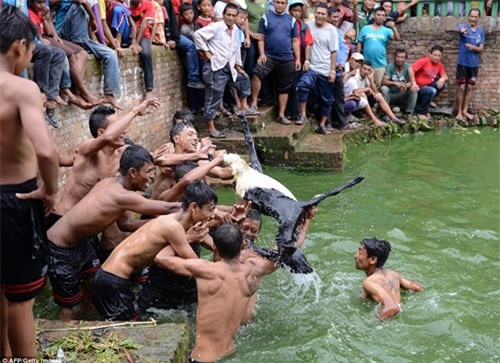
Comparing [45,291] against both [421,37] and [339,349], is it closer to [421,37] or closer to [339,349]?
[339,349]

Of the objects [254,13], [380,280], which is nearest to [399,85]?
[254,13]

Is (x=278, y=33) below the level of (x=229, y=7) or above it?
below

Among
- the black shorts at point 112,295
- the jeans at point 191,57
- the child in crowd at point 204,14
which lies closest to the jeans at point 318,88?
the jeans at point 191,57

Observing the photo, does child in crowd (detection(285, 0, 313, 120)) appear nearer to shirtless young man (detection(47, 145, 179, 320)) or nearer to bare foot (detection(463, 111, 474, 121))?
bare foot (detection(463, 111, 474, 121))

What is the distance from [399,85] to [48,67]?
27.9ft

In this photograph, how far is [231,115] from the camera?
35.4ft

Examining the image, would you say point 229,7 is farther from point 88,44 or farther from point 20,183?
point 20,183

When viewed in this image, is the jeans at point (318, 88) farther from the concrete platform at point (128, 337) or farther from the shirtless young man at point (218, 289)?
the concrete platform at point (128, 337)

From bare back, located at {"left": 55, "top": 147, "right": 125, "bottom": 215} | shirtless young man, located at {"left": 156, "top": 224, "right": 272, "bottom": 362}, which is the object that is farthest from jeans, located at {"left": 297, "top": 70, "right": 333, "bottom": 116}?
shirtless young man, located at {"left": 156, "top": 224, "right": 272, "bottom": 362}

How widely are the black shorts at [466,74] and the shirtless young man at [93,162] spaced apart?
385 inches

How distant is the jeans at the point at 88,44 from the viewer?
7.81 meters

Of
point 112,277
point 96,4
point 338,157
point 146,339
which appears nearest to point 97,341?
point 146,339

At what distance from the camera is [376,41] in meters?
13.0

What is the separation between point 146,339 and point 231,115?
706 cm
